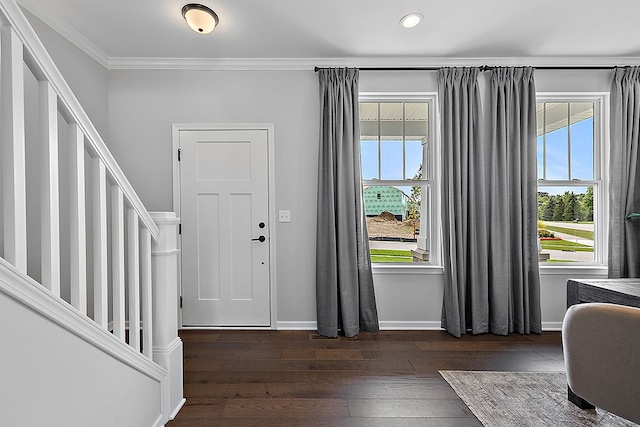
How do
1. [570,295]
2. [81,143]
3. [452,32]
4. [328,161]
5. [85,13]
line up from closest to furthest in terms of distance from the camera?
[81,143], [570,295], [85,13], [452,32], [328,161]

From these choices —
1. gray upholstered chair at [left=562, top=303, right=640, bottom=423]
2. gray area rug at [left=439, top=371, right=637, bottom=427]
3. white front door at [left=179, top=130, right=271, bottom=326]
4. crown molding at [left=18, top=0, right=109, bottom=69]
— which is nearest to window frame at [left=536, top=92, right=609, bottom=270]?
gray area rug at [left=439, top=371, right=637, bottom=427]

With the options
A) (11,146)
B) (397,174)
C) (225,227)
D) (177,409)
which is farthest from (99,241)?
(397,174)

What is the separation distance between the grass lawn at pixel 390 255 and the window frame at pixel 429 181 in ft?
0.17

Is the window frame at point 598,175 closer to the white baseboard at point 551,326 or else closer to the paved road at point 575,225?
the paved road at point 575,225

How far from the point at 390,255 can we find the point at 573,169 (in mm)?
1965

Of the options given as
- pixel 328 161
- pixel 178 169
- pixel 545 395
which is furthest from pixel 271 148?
pixel 545 395

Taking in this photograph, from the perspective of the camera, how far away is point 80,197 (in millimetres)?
1235

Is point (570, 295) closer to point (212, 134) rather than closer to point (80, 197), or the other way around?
point (80, 197)

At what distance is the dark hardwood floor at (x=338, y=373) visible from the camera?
73.7 inches

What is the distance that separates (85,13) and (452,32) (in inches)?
110

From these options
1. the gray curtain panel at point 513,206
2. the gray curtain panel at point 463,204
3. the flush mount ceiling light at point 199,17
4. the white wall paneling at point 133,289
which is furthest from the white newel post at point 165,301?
the gray curtain panel at point 513,206

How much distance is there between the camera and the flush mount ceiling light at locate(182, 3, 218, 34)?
2355 millimetres

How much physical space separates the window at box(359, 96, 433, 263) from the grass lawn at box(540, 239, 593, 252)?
1.21m

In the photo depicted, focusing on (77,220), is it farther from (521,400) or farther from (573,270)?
(573,270)
